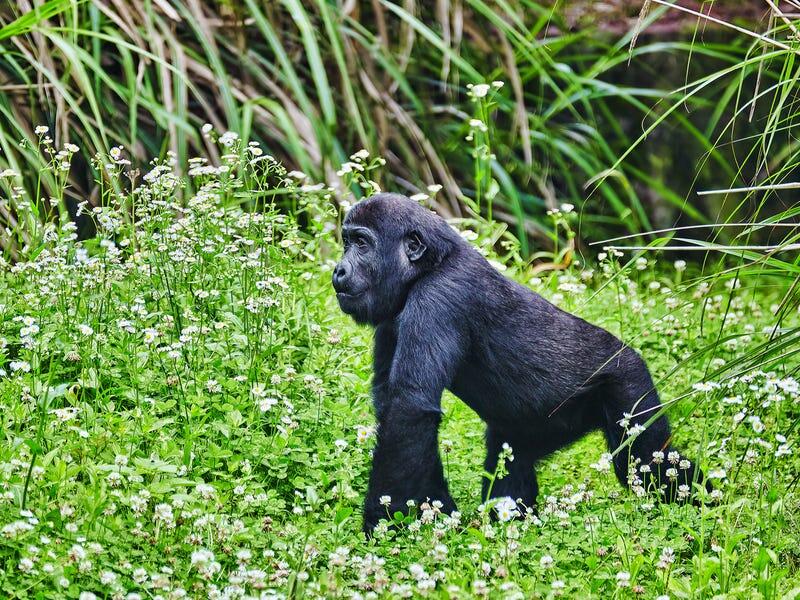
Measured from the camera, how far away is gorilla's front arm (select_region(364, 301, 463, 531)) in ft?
12.1

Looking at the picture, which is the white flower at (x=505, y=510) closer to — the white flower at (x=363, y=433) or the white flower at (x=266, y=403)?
the white flower at (x=363, y=433)

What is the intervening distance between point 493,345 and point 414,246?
437 millimetres

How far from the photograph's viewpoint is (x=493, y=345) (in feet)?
13.1

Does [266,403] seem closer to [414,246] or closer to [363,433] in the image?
[363,433]

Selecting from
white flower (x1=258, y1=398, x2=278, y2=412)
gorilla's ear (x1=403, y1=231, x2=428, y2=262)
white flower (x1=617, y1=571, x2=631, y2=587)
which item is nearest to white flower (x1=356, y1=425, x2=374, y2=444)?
white flower (x1=258, y1=398, x2=278, y2=412)

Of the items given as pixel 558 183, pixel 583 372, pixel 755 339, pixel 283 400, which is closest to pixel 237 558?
pixel 283 400

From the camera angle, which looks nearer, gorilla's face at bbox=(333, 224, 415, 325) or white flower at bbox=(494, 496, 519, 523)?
white flower at bbox=(494, 496, 519, 523)

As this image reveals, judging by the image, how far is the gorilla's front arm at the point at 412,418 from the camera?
3.70m

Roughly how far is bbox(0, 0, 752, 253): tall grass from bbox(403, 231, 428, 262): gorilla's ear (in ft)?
5.32

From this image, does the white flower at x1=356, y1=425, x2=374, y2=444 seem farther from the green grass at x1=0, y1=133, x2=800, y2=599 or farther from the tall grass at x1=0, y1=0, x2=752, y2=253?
the tall grass at x1=0, y1=0, x2=752, y2=253

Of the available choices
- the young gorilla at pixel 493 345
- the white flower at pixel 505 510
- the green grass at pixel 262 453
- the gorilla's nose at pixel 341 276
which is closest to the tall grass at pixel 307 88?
the green grass at pixel 262 453

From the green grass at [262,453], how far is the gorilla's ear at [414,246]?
1.69 feet

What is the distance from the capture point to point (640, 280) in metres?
6.52

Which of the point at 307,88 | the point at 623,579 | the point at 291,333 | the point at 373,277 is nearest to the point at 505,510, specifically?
the point at 623,579
